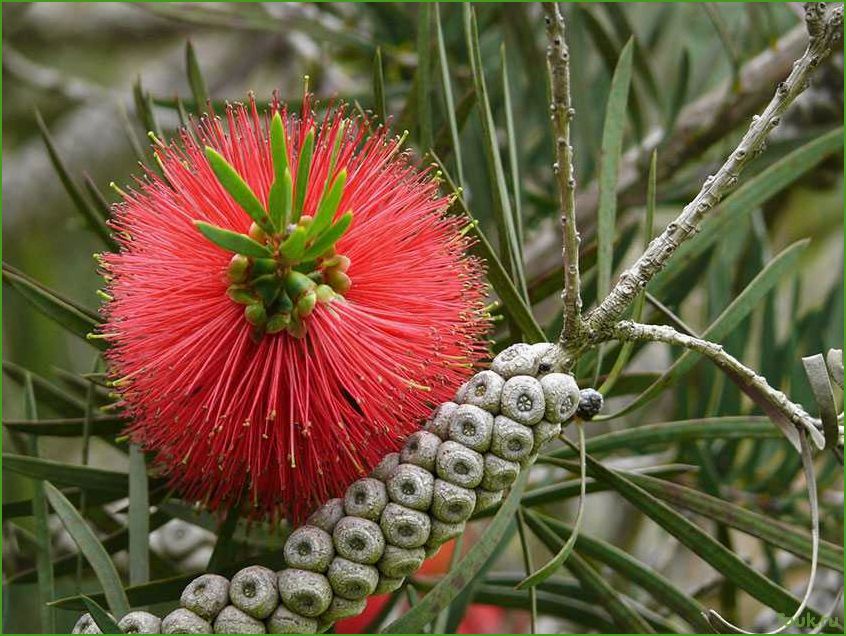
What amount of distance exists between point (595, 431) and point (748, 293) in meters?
0.69

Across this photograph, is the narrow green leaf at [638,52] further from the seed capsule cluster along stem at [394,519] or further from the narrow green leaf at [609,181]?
the seed capsule cluster along stem at [394,519]

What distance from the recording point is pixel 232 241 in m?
0.43

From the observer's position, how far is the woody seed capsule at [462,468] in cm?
47

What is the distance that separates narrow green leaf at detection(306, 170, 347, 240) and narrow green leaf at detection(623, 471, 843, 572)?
27 centimetres

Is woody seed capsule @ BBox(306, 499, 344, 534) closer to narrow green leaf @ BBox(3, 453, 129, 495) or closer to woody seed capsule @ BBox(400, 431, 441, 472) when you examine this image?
woody seed capsule @ BBox(400, 431, 441, 472)

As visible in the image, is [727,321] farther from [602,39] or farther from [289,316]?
[602,39]

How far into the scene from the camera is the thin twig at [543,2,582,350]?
0.44 meters

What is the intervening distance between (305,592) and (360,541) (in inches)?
1.3

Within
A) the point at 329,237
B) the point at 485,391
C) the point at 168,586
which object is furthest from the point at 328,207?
the point at 168,586

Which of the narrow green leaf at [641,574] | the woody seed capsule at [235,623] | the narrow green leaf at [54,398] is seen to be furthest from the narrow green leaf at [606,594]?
the narrow green leaf at [54,398]

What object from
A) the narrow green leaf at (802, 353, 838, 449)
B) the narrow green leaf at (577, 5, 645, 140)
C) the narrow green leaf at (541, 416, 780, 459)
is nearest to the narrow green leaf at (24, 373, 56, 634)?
the narrow green leaf at (541, 416, 780, 459)

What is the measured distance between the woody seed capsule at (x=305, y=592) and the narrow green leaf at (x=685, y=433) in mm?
228

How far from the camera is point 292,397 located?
48cm

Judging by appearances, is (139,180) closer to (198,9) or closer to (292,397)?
(292,397)
